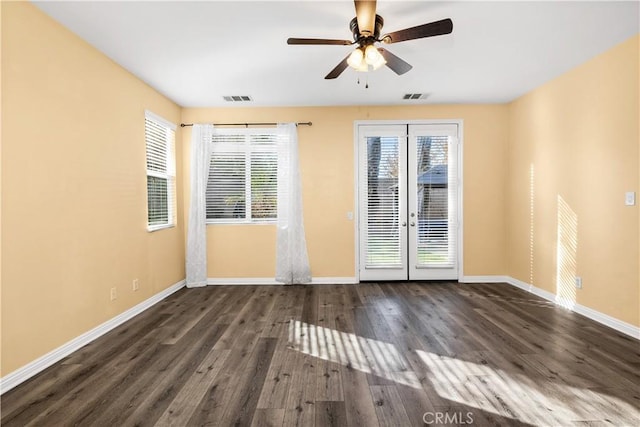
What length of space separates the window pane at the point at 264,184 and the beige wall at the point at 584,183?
12.0ft

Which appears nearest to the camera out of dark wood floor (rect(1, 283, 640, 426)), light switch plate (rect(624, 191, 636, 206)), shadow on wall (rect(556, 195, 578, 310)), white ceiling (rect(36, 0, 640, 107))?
dark wood floor (rect(1, 283, 640, 426))

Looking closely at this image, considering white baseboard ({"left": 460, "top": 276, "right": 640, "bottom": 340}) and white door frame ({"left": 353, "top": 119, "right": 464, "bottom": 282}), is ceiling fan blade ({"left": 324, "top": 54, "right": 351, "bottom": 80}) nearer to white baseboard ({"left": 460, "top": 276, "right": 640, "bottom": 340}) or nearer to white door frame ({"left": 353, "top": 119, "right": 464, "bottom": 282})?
white door frame ({"left": 353, "top": 119, "right": 464, "bottom": 282})

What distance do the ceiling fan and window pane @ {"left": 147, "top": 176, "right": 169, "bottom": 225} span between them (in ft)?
9.28

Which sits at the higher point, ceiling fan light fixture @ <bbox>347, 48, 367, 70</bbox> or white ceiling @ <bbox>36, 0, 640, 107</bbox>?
white ceiling @ <bbox>36, 0, 640, 107</bbox>

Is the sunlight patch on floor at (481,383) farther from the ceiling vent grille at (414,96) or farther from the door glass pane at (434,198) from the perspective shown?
the ceiling vent grille at (414,96)

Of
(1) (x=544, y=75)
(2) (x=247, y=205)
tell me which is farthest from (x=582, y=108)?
(2) (x=247, y=205)

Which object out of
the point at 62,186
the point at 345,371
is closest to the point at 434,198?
the point at 345,371

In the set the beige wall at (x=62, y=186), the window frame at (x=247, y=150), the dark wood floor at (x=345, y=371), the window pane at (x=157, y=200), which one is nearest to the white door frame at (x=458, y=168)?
the window frame at (x=247, y=150)

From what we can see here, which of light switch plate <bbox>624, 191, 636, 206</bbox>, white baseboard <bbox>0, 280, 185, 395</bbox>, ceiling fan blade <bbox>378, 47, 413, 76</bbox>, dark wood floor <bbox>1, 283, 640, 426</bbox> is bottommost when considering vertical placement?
dark wood floor <bbox>1, 283, 640, 426</bbox>

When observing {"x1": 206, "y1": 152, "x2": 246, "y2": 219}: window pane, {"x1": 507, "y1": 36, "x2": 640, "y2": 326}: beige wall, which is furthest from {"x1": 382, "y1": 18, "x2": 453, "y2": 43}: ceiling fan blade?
{"x1": 206, "y1": 152, "x2": 246, "y2": 219}: window pane

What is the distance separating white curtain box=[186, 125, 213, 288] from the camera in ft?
16.0

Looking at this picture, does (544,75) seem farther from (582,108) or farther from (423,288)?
(423,288)

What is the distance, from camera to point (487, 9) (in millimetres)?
2518

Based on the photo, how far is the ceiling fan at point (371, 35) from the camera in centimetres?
211
